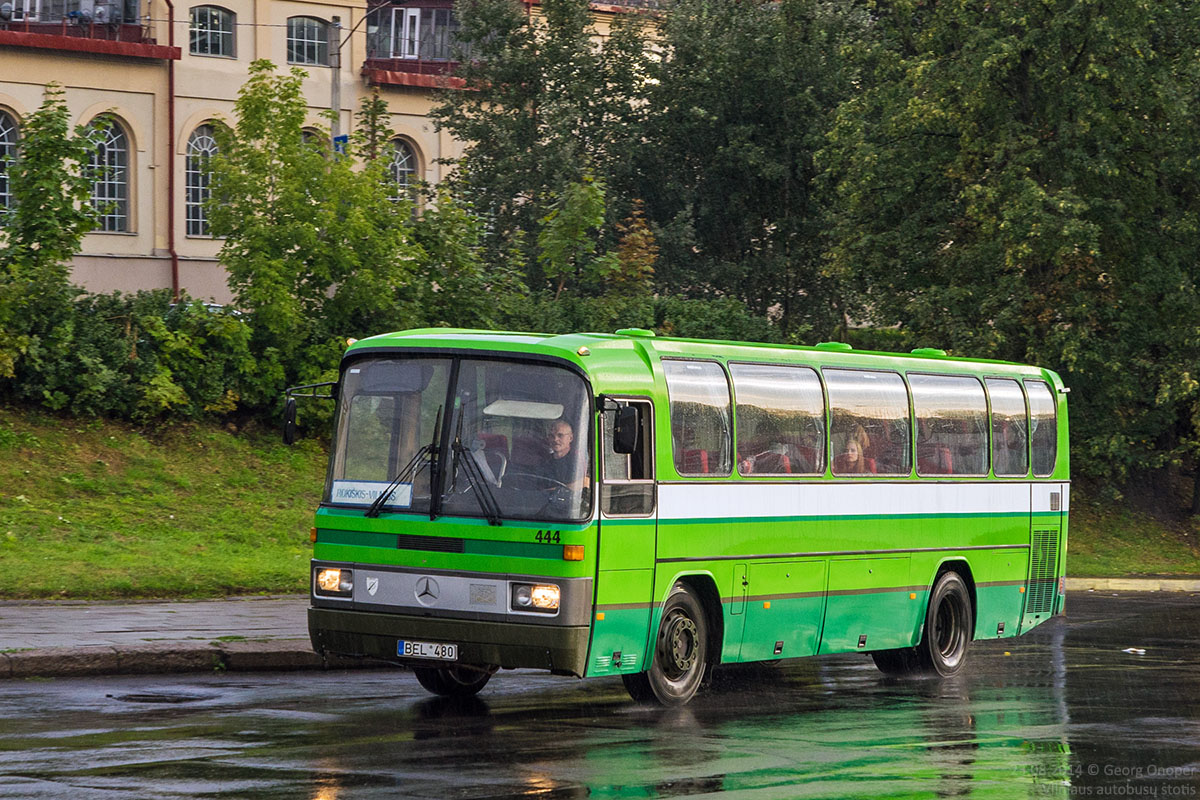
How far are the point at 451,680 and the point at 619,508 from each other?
2116 millimetres

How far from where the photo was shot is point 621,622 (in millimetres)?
12758

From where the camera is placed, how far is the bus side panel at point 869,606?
15.4 meters

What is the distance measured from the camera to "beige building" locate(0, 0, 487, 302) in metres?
48.4

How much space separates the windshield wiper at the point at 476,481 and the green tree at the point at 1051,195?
22.5 meters

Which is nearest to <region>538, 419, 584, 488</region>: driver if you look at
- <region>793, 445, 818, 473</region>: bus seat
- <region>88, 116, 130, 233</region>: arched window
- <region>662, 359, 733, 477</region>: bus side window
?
<region>662, 359, 733, 477</region>: bus side window

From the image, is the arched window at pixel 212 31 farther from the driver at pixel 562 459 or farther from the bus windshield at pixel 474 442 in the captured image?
the driver at pixel 562 459

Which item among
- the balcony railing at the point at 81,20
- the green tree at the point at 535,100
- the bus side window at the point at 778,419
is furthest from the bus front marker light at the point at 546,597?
the balcony railing at the point at 81,20

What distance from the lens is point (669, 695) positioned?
13461mm

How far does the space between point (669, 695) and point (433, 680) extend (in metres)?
1.82

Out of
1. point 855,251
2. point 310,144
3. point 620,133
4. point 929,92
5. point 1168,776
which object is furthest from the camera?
point 620,133

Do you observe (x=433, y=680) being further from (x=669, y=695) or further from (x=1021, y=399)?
(x=1021, y=399)

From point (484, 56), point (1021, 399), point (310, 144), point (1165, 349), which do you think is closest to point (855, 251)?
point (1165, 349)

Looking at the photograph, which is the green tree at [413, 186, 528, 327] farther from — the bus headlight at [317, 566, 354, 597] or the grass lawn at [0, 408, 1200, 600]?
the bus headlight at [317, 566, 354, 597]

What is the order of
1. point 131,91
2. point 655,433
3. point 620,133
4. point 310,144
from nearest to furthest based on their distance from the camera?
point 655,433 → point 310,144 → point 620,133 → point 131,91
